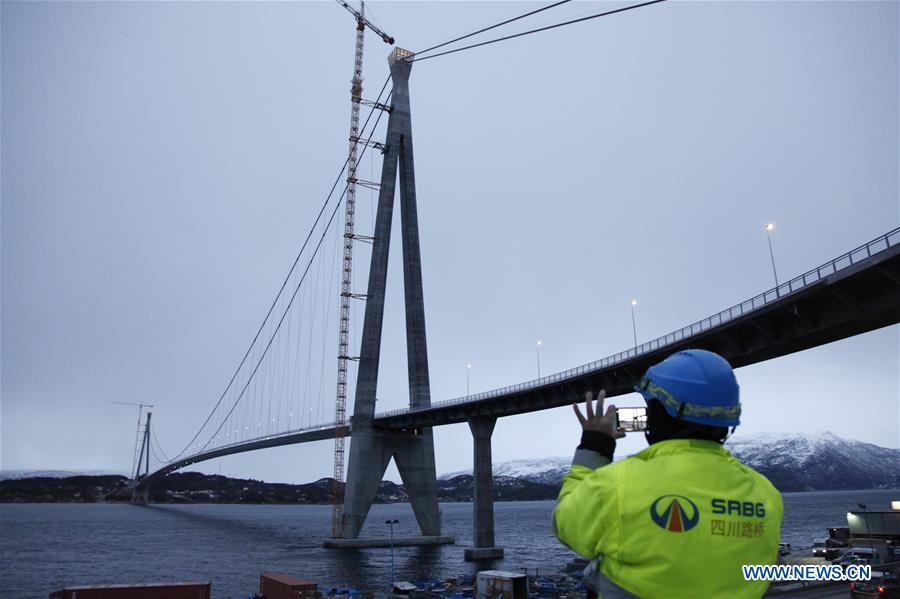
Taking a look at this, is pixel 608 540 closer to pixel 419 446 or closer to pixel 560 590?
pixel 560 590

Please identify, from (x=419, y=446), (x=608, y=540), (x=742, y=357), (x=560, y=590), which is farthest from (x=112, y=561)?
(x=608, y=540)

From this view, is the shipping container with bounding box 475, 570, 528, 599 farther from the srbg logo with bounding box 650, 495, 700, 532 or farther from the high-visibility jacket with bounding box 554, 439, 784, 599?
the srbg logo with bounding box 650, 495, 700, 532

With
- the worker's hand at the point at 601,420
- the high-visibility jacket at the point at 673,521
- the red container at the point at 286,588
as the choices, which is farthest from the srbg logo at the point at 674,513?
the red container at the point at 286,588

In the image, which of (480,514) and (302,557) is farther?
(302,557)

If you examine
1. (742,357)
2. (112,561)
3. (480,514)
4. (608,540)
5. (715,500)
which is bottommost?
(112,561)

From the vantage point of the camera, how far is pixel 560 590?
1590 inches

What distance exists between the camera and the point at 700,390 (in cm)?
264

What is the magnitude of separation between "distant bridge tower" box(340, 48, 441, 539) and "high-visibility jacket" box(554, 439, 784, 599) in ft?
224

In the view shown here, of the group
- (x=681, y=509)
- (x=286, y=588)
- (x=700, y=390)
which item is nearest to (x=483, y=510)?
(x=286, y=588)

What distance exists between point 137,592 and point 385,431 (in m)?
40.7

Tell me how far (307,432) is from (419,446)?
37.9 meters

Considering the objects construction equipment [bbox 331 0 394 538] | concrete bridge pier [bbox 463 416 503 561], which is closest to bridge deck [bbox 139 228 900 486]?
concrete bridge pier [bbox 463 416 503 561]

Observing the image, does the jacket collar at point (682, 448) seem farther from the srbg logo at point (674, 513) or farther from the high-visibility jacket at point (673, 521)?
the srbg logo at point (674, 513)

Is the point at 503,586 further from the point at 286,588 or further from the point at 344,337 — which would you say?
the point at 344,337
